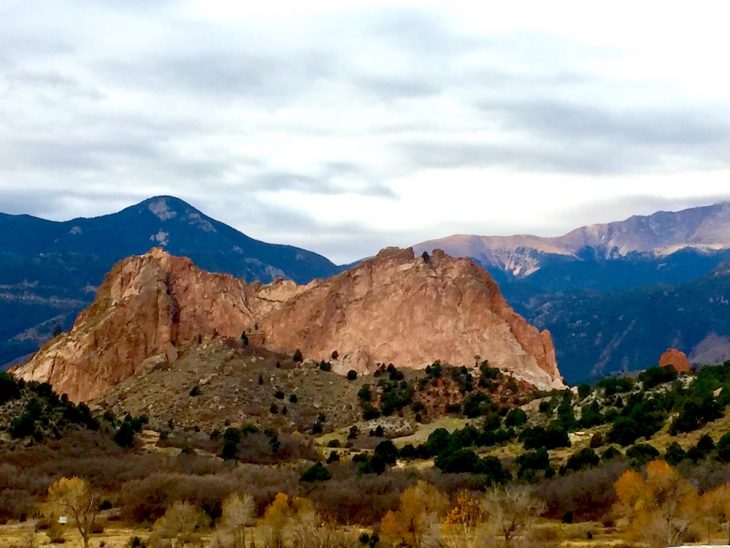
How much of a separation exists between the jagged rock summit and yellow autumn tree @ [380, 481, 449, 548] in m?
72.9

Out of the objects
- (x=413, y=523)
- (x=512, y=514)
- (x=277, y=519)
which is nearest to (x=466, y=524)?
(x=413, y=523)

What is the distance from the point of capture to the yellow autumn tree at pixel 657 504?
49466 millimetres

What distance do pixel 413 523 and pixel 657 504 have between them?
1528 cm

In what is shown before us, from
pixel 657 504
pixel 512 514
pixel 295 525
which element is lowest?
pixel 657 504

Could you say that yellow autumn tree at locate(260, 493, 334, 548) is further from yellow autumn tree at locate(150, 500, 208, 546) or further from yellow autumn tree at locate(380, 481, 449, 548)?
yellow autumn tree at locate(150, 500, 208, 546)

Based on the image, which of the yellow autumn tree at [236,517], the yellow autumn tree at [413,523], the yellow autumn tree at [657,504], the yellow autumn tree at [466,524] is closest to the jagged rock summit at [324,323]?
the yellow autumn tree at [657,504]

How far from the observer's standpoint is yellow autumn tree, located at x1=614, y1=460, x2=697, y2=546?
162 feet

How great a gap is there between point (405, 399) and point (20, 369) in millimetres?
62565

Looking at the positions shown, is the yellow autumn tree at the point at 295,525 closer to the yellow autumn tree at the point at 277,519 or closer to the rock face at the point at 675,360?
the yellow autumn tree at the point at 277,519

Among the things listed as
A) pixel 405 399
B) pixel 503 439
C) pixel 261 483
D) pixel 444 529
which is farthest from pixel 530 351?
pixel 444 529

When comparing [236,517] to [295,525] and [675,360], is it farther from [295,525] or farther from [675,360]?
[675,360]

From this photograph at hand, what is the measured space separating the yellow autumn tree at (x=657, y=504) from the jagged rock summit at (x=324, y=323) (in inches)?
2725

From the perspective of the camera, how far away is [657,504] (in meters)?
55.2

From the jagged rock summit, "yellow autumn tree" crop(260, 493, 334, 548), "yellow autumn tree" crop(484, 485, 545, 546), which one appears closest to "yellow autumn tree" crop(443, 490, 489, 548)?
"yellow autumn tree" crop(484, 485, 545, 546)
